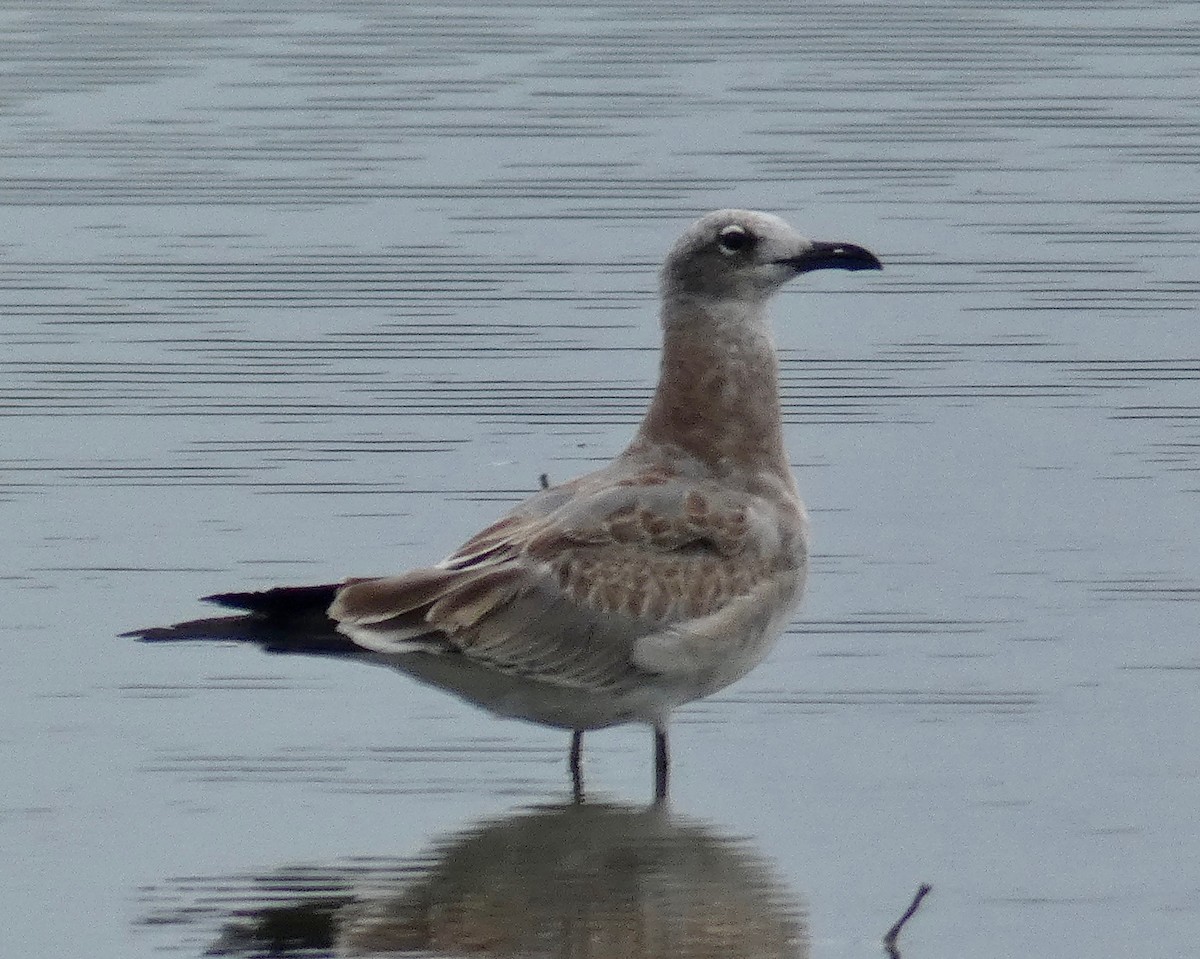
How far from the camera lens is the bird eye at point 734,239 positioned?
898cm

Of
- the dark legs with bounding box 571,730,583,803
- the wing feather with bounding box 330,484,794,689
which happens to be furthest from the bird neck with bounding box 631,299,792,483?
the dark legs with bounding box 571,730,583,803

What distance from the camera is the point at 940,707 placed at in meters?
8.78

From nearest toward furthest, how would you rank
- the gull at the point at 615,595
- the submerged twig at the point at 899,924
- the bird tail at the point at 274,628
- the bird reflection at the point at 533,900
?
the submerged twig at the point at 899,924, the bird reflection at the point at 533,900, the bird tail at the point at 274,628, the gull at the point at 615,595

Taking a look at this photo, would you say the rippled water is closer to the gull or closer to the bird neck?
the gull

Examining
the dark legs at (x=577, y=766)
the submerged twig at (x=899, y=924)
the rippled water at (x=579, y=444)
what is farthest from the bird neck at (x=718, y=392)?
the submerged twig at (x=899, y=924)

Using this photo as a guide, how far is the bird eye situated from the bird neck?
0.17 metres

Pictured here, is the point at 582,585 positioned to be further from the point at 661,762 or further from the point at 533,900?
the point at 533,900

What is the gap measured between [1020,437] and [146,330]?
3670mm

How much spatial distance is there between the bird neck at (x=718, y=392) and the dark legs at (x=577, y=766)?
872 mm

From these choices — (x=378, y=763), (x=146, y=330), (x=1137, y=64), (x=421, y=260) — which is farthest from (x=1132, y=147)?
(x=378, y=763)

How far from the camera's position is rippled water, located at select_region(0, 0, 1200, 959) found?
25.4ft

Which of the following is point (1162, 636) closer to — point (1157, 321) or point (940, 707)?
point (940, 707)

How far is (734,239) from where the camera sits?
8992 millimetres

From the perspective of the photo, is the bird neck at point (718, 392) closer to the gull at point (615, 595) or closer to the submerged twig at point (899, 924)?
the gull at point (615, 595)
